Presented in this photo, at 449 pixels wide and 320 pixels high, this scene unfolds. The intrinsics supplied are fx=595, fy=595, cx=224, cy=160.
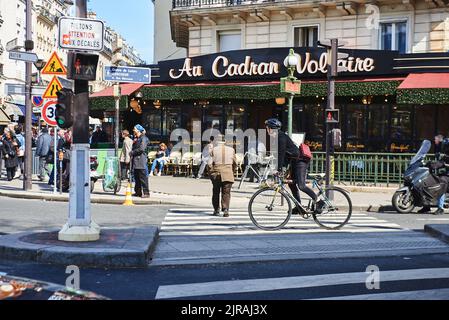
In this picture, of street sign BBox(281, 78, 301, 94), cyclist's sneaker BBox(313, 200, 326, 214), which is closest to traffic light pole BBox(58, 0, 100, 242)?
cyclist's sneaker BBox(313, 200, 326, 214)

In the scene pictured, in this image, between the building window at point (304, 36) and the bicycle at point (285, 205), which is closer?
the bicycle at point (285, 205)

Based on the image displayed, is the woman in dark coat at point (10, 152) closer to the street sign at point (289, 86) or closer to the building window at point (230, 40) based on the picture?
the building window at point (230, 40)

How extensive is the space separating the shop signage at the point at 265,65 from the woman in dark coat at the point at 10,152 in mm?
6465

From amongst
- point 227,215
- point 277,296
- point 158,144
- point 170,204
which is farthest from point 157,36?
point 277,296

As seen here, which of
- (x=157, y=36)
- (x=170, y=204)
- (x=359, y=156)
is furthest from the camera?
(x=157, y=36)

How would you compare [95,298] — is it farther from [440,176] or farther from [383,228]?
[440,176]

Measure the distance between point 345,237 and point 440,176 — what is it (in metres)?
5.08

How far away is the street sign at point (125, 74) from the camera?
14.4 meters

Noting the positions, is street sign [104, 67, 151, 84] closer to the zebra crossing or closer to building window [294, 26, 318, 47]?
the zebra crossing

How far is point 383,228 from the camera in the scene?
11.1m

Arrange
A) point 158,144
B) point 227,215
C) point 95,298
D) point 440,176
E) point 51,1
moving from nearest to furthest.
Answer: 1. point 95,298
2. point 227,215
3. point 440,176
4. point 158,144
5. point 51,1

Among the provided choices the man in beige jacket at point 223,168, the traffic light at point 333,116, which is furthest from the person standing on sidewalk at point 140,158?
the traffic light at point 333,116

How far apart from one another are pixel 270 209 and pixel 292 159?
3.44 feet

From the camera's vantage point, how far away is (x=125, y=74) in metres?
14.5
